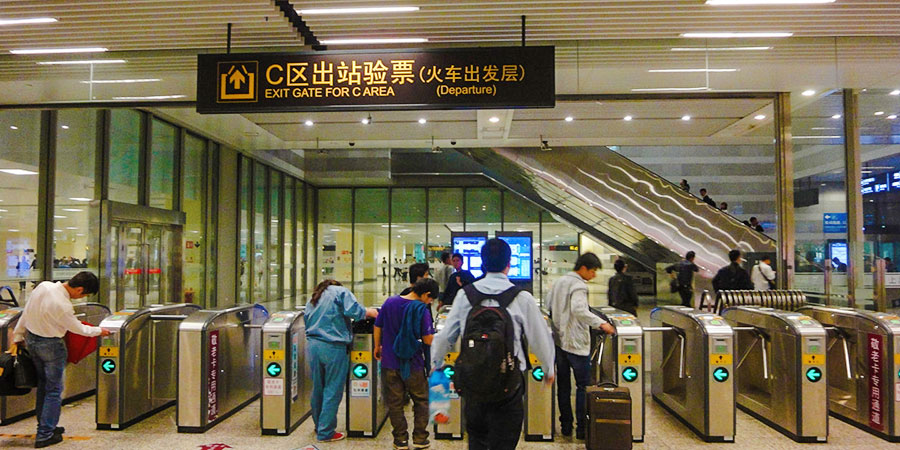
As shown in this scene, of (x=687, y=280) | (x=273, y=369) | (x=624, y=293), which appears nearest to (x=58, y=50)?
(x=273, y=369)

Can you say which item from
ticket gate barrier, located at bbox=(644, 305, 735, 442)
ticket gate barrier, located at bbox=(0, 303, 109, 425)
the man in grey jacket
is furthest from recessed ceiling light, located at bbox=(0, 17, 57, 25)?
ticket gate barrier, located at bbox=(644, 305, 735, 442)

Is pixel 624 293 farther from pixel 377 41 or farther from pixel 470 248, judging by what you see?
pixel 377 41

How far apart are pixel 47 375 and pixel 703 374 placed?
5.55 m

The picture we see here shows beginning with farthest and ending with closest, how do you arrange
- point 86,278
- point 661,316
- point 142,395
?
point 661,316 < point 142,395 < point 86,278

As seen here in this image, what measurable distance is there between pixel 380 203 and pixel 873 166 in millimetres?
11992

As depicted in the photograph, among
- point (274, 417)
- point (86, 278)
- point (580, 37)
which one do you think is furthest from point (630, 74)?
point (86, 278)

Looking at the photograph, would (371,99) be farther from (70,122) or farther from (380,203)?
(380,203)

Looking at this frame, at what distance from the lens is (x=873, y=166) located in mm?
9820

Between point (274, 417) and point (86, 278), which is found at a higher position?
point (86, 278)

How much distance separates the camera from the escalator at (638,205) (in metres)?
11.8

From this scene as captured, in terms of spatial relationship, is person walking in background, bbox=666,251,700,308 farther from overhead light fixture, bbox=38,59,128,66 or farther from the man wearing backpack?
overhead light fixture, bbox=38,59,128,66

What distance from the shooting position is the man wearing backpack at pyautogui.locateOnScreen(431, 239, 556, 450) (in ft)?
9.89

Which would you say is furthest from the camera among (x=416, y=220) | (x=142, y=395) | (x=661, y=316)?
(x=416, y=220)

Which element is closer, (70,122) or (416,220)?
(70,122)
